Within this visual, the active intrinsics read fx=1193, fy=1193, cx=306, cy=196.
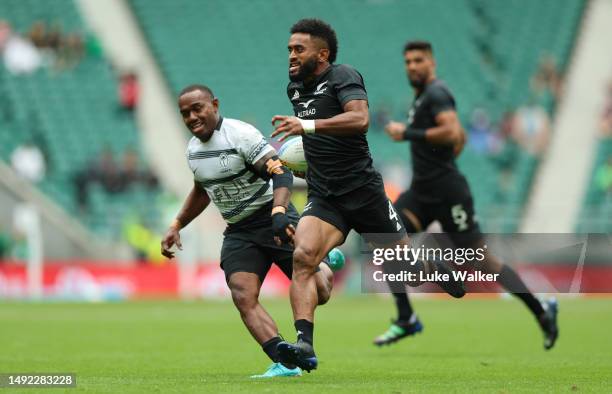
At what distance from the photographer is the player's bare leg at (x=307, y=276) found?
26.8 feet

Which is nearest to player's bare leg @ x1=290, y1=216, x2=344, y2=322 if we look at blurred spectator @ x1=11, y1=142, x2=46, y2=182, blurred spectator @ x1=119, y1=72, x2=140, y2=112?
blurred spectator @ x1=11, y1=142, x2=46, y2=182

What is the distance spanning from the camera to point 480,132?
30.0m

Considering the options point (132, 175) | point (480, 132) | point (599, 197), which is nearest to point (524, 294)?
point (599, 197)

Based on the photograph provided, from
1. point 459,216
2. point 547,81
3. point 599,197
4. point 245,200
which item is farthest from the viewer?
point 547,81

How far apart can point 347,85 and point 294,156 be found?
110cm

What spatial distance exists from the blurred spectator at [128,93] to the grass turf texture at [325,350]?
10812mm

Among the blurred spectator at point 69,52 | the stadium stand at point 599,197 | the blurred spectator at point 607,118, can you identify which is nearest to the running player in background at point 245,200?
the stadium stand at point 599,197

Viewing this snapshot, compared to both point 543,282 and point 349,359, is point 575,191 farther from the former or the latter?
point 349,359

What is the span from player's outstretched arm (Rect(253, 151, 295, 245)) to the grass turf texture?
107cm

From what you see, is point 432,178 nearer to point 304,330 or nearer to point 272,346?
point 272,346

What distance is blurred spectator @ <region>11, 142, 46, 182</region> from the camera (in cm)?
2808

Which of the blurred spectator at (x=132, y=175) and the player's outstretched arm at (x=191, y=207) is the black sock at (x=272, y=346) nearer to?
the player's outstretched arm at (x=191, y=207)

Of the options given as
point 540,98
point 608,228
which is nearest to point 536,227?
point 608,228

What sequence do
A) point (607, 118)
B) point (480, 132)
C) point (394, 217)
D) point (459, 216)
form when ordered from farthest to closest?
1. point (480, 132)
2. point (607, 118)
3. point (459, 216)
4. point (394, 217)
